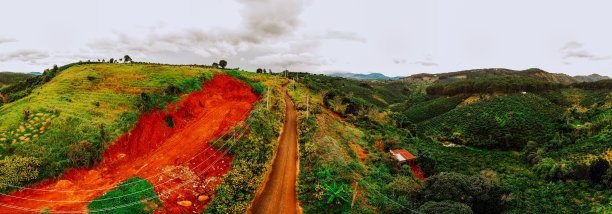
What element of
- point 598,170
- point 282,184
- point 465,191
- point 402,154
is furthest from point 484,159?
point 282,184

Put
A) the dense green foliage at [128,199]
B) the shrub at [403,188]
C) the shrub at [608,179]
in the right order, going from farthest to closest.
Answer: the shrub at [608,179] < the shrub at [403,188] < the dense green foliage at [128,199]

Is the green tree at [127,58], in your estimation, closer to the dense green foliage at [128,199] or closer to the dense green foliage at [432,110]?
the dense green foliage at [128,199]

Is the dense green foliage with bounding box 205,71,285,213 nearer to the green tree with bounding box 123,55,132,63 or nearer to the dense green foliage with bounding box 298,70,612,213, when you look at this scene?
the dense green foliage with bounding box 298,70,612,213

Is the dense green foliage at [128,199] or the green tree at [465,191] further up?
the dense green foliage at [128,199]

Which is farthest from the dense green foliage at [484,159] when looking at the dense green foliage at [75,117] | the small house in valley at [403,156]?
the dense green foliage at [75,117]

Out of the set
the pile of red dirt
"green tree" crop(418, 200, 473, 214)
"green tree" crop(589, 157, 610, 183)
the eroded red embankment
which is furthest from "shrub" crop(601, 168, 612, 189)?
the eroded red embankment

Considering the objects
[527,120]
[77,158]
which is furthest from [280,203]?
[527,120]
